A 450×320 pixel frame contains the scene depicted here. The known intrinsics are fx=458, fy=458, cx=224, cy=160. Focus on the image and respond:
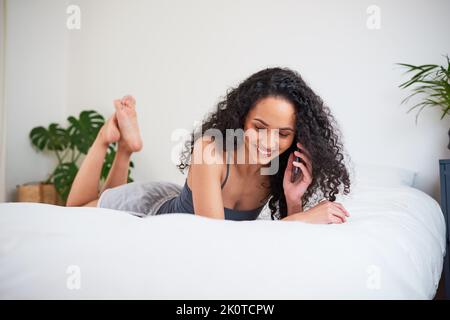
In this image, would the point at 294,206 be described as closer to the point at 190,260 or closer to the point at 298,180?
the point at 298,180

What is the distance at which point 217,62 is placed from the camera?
10.0 feet

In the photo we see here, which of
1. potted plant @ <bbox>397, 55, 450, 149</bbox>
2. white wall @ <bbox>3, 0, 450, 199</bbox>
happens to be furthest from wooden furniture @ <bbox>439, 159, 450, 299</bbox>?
white wall @ <bbox>3, 0, 450, 199</bbox>

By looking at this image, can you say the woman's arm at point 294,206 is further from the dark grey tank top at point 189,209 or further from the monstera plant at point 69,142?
the monstera plant at point 69,142

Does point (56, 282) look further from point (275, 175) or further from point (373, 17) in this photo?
point (373, 17)

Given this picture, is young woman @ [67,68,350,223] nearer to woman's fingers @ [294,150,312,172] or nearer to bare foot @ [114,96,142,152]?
woman's fingers @ [294,150,312,172]

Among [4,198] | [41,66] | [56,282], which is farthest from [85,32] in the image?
[56,282]

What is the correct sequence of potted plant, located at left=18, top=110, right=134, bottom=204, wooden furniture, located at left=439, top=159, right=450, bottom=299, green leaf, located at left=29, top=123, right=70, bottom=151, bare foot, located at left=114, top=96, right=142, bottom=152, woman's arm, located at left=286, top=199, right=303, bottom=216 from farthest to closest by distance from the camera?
1. green leaf, located at left=29, top=123, right=70, bottom=151
2. potted plant, located at left=18, top=110, right=134, bottom=204
3. wooden furniture, located at left=439, top=159, right=450, bottom=299
4. bare foot, located at left=114, top=96, right=142, bottom=152
5. woman's arm, located at left=286, top=199, right=303, bottom=216

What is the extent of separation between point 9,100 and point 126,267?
3.09 meters

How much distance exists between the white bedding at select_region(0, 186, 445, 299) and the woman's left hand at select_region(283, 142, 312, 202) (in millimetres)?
371

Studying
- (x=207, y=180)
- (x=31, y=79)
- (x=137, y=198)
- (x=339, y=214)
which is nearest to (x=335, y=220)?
(x=339, y=214)

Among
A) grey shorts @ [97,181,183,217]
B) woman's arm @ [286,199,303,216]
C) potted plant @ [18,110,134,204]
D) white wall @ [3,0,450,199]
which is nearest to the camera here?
woman's arm @ [286,199,303,216]

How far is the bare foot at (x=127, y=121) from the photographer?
1989 millimetres

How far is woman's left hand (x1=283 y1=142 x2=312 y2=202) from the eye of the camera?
4.42 ft
